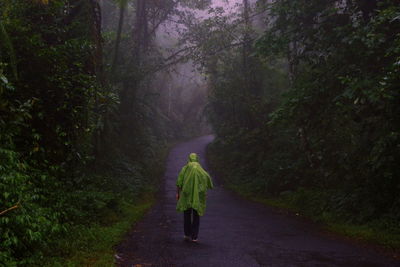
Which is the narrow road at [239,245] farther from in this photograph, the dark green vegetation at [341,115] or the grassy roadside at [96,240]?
the dark green vegetation at [341,115]

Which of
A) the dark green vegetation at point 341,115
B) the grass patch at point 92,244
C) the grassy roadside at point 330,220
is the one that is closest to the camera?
the grass patch at point 92,244

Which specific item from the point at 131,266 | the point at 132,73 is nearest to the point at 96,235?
the point at 131,266

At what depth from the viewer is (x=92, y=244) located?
8016 millimetres

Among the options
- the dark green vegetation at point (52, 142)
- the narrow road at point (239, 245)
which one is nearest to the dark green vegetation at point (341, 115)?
the narrow road at point (239, 245)

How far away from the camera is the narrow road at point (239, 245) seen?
727 centimetres

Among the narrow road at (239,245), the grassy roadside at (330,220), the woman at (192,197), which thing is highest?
the woman at (192,197)

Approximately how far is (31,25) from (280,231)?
7546mm

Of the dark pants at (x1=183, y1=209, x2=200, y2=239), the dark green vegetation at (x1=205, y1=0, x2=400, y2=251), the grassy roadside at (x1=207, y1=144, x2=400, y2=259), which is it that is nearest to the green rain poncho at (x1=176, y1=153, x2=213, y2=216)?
the dark pants at (x1=183, y1=209, x2=200, y2=239)

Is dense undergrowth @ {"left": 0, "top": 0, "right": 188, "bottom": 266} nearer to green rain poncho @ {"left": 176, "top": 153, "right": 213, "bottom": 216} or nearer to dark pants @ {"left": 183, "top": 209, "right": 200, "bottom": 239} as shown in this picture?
dark pants @ {"left": 183, "top": 209, "right": 200, "bottom": 239}

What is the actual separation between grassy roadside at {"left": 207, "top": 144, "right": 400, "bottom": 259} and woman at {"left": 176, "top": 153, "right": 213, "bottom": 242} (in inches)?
137

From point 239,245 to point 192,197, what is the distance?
1349 millimetres

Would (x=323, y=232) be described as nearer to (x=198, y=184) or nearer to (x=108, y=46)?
(x=198, y=184)

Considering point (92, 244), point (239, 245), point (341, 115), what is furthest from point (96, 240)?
point (341, 115)

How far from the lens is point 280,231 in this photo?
10.5 metres
